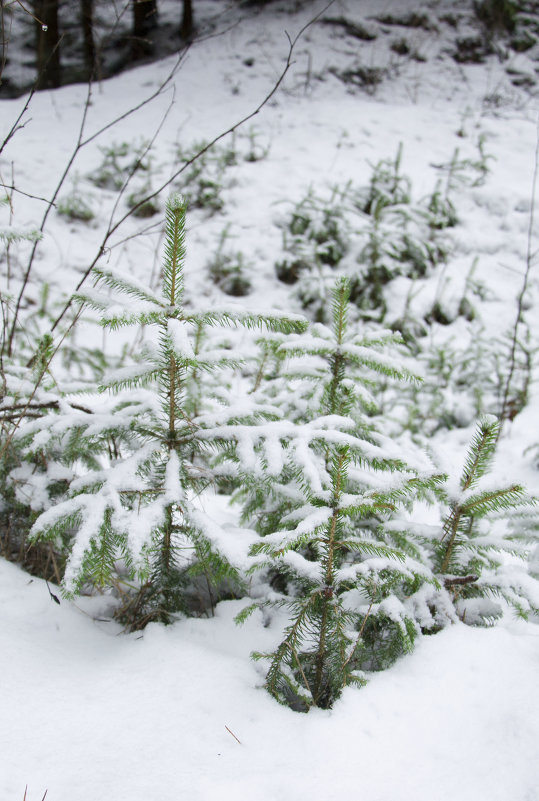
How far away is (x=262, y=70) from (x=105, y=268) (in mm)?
10463

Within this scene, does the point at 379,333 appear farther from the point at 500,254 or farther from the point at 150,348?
the point at 500,254

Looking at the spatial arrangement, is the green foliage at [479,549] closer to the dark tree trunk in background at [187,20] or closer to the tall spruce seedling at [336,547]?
the tall spruce seedling at [336,547]

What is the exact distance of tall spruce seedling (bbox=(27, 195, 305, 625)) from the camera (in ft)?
4.32

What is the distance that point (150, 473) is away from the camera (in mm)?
1626

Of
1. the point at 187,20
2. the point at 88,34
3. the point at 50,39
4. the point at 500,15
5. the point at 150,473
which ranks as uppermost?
the point at 500,15

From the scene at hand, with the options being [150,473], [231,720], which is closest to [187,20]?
[150,473]

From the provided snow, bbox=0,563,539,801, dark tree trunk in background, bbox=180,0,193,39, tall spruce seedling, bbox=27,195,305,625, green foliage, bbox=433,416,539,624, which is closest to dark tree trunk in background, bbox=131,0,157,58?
dark tree trunk in background, bbox=180,0,193,39

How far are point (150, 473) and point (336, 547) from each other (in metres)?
0.63

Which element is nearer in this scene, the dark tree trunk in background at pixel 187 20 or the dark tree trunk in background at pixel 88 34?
the dark tree trunk in background at pixel 88 34

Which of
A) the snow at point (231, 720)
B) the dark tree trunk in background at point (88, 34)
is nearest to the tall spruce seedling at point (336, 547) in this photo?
the snow at point (231, 720)

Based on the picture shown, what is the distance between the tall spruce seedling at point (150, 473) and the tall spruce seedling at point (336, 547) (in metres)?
0.21

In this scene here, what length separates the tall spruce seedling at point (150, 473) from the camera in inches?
A: 51.9

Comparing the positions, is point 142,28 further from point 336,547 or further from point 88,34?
point 336,547

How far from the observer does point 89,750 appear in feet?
3.73
